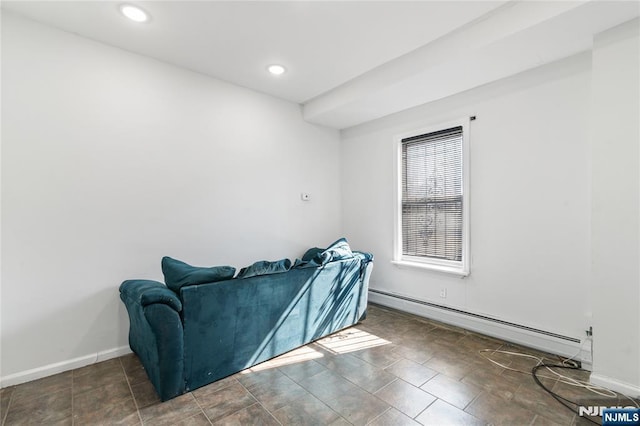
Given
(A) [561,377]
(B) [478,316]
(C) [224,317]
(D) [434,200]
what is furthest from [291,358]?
(D) [434,200]

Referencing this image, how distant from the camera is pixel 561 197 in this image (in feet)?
8.63

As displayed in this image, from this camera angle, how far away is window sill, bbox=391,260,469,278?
3291mm

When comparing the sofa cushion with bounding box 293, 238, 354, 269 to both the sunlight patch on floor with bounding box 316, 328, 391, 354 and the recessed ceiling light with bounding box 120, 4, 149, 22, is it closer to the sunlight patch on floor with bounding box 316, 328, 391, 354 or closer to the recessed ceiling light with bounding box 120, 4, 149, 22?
the sunlight patch on floor with bounding box 316, 328, 391, 354

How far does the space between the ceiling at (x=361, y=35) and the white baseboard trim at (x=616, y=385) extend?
8.23 feet

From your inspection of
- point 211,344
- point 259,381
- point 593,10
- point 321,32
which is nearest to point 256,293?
point 211,344

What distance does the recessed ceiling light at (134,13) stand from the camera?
2.20m

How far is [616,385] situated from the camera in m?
2.05

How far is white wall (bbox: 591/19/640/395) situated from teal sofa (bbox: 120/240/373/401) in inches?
82.2

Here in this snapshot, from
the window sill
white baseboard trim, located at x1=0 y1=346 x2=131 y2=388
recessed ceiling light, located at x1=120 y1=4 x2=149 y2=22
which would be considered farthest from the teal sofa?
recessed ceiling light, located at x1=120 y1=4 x2=149 y2=22

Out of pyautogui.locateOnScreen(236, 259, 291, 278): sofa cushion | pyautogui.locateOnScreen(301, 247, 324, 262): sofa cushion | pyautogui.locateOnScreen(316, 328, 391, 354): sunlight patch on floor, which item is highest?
pyautogui.locateOnScreen(236, 259, 291, 278): sofa cushion

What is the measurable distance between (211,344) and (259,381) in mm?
470

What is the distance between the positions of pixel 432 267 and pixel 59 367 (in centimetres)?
372

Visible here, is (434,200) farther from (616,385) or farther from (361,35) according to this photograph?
(616,385)

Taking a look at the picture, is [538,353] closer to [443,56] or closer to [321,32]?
[443,56]
